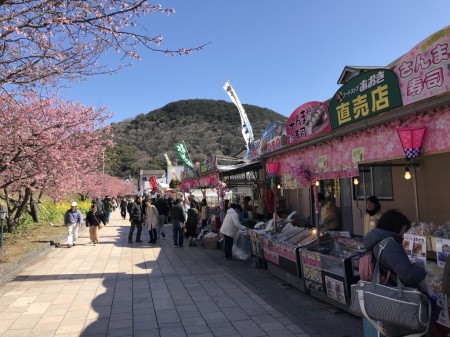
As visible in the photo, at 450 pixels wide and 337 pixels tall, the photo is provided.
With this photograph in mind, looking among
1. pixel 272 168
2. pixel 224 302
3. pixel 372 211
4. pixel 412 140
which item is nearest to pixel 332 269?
pixel 372 211

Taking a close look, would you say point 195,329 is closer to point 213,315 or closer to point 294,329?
point 213,315

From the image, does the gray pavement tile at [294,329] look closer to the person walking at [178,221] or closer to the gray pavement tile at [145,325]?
the gray pavement tile at [145,325]

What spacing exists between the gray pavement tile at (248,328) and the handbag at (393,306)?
2.14 meters

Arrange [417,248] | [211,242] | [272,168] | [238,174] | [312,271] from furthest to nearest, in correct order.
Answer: [238,174]
[211,242]
[272,168]
[312,271]
[417,248]

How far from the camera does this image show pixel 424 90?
3.97m

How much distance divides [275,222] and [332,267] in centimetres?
351

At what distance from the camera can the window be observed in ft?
29.0

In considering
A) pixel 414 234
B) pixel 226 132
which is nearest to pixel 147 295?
pixel 414 234

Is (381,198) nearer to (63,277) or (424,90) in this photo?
(424,90)

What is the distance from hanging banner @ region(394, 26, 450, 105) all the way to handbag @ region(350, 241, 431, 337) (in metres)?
1.81

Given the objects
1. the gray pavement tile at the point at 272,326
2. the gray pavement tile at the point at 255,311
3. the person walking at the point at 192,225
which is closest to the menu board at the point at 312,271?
the gray pavement tile at the point at 255,311

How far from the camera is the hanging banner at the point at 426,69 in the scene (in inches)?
147

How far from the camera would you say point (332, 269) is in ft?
18.9

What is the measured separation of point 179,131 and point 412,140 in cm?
10466
